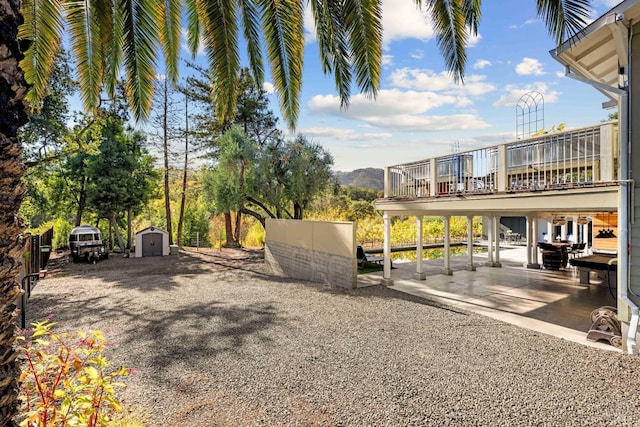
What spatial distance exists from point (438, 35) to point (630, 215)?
13.1 ft

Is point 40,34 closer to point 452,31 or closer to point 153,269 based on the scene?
point 452,31

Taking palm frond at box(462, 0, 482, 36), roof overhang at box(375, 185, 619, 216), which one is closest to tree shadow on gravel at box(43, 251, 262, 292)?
roof overhang at box(375, 185, 619, 216)

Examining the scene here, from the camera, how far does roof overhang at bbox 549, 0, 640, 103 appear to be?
4.94 meters

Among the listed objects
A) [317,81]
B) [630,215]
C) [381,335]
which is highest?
[317,81]

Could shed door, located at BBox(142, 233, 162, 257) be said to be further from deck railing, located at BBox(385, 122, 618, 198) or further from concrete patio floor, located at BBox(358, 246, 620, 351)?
deck railing, located at BBox(385, 122, 618, 198)

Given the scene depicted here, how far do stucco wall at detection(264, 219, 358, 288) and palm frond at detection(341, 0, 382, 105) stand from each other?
4.50 meters

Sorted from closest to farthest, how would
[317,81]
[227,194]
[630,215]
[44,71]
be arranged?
[44,71] → [630,215] → [317,81] → [227,194]

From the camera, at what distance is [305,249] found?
11.2 metres

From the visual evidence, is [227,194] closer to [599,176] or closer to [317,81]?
[317,81]

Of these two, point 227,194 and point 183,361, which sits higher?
point 227,194

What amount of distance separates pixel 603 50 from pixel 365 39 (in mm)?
4396

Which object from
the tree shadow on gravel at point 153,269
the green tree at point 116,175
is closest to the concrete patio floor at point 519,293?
the tree shadow on gravel at point 153,269

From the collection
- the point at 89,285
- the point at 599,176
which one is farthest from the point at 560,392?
the point at 89,285

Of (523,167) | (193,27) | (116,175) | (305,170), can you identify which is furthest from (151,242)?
(523,167)
